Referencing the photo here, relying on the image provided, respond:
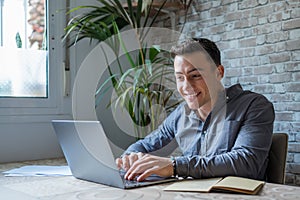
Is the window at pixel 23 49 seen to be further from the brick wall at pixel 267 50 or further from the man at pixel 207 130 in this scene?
the brick wall at pixel 267 50

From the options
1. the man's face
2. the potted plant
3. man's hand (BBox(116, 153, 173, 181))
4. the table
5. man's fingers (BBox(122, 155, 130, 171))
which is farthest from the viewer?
the potted plant

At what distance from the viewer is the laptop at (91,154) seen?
1141mm

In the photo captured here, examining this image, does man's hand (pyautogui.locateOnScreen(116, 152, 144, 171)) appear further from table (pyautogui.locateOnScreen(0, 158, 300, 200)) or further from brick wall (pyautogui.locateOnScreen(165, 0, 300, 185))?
brick wall (pyautogui.locateOnScreen(165, 0, 300, 185))

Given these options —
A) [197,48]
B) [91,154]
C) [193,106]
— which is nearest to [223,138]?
[193,106]

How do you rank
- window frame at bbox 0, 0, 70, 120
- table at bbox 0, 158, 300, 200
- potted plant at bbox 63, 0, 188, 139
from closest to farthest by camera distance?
table at bbox 0, 158, 300, 200, potted plant at bbox 63, 0, 188, 139, window frame at bbox 0, 0, 70, 120

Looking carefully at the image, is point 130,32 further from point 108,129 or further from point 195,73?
point 195,73

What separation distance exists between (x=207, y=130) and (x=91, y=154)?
675 millimetres

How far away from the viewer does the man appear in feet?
4.36

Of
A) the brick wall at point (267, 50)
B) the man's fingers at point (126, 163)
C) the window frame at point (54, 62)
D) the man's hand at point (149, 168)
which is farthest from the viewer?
the window frame at point (54, 62)

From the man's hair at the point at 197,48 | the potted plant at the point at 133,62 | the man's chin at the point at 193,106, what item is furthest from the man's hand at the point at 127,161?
the potted plant at the point at 133,62

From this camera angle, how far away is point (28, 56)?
248 cm

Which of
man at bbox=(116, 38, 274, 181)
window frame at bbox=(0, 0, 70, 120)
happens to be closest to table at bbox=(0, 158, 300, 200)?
man at bbox=(116, 38, 274, 181)

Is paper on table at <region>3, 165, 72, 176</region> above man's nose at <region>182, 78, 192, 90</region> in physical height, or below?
below

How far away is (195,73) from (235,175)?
525 millimetres
